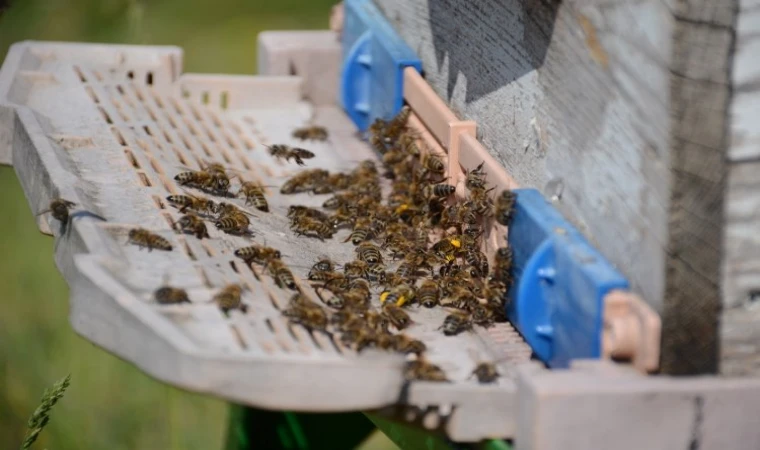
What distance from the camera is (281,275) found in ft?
12.5

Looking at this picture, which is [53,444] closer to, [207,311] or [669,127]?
[207,311]

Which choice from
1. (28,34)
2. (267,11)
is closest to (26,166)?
(28,34)

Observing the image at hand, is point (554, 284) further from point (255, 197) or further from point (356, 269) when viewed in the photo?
point (255, 197)

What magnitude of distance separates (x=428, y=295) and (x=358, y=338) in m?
0.71

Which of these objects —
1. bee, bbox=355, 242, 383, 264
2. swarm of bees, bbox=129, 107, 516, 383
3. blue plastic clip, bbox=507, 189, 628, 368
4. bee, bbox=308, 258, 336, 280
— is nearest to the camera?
blue plastic clip, bbox=507, 189, 628, 368

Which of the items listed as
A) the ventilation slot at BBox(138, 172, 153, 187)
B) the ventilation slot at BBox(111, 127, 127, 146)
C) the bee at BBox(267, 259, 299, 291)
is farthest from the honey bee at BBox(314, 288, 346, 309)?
the ventilation slot at BBox(111, 127, 127, 146)

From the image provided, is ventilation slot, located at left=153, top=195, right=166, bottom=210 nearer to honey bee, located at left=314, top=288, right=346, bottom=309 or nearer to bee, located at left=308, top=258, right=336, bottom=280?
bee, located at left=308, top=258, right=336, bottom=280

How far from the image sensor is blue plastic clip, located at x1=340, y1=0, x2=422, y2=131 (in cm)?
531

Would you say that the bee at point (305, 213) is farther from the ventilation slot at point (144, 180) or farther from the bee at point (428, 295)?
the bee at point (428, 295)

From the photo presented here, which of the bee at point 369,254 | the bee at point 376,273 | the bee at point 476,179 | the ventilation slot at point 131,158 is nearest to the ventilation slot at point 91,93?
the ventilation slot at point 131,158

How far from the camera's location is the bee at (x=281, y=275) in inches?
149

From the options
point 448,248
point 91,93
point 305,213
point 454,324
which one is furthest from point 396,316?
point 91,93

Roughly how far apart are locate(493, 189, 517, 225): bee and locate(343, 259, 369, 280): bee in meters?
0.56

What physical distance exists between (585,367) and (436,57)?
225cm
